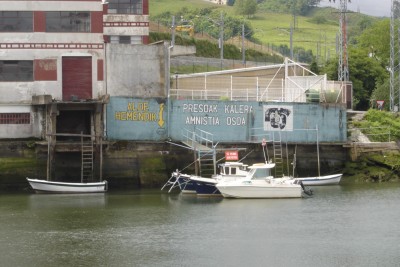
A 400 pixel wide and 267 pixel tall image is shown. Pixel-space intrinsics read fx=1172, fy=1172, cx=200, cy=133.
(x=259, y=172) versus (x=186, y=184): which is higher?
(x=259, y=172)

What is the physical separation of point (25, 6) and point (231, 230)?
963 inches

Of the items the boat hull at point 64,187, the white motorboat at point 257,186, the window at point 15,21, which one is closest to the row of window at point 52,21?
the window at point 15,21

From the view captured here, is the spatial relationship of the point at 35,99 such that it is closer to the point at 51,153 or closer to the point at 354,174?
the point at 51,153

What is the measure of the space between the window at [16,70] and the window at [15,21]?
204 centimetres

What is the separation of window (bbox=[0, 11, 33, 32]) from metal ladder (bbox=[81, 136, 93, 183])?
8.15 meters

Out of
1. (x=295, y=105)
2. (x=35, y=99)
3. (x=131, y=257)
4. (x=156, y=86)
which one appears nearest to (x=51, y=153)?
(x=35, y=99)

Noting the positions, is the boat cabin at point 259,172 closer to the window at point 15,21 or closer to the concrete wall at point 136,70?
the concrete wall at point 136,70

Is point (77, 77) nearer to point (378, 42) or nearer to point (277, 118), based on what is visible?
point (277, 118)

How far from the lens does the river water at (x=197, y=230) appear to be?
50.3 metres

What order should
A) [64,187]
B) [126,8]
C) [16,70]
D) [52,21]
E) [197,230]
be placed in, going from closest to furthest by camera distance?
[197,230]
[64,187]
[16,70]
[52,21]
[126,8]

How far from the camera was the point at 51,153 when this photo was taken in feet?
236

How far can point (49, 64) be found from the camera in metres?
74.8

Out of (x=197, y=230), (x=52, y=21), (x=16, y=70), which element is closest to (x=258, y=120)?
(x=52, y=21)

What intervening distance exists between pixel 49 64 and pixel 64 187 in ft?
28.8
